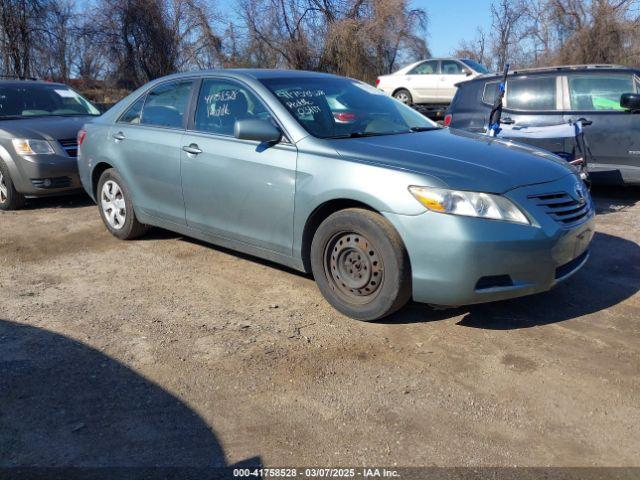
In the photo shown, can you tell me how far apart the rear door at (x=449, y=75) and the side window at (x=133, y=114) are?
44.6ft

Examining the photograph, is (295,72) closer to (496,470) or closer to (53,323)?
(53,323)

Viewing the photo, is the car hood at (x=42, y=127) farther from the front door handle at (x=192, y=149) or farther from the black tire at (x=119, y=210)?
the front door handle at (x=192, y=149)

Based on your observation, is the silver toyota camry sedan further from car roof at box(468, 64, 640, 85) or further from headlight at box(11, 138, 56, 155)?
car roof at box(468, 64, 640, 85)

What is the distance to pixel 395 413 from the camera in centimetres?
310

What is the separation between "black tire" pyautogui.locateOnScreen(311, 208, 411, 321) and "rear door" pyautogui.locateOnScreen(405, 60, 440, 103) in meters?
15.1

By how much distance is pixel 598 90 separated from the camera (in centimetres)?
785

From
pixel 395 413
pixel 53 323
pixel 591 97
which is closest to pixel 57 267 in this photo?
pixel 53 323

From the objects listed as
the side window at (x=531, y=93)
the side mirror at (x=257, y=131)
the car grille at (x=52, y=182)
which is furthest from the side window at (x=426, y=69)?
the side mirror at (x=257, y=131)

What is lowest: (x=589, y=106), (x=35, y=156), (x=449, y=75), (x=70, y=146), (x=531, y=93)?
(x=35, y=156)

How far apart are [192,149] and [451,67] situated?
14.6m

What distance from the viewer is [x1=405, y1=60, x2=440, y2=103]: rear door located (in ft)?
59.9

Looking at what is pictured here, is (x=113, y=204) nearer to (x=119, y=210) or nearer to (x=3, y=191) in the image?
(x=119, y=210)

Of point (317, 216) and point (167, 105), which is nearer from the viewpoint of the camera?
point (317, 216)

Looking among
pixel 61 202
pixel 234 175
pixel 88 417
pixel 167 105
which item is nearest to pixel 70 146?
pixel 61 202
